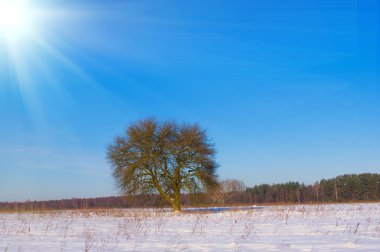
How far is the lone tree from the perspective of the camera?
2995cm

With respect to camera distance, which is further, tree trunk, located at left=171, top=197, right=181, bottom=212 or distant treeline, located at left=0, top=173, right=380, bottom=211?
distant treeline, located at left=0, top=173, right=380, bottom=211

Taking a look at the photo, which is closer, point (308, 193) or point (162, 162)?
point (162, 162)

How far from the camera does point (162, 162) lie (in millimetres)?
30094

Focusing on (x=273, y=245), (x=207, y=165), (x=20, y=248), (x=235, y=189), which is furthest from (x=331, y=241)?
(x=235, y=189)

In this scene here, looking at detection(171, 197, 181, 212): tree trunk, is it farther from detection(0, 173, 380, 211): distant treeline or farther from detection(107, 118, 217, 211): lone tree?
detection(0, 173, 380, 211): distant treeline

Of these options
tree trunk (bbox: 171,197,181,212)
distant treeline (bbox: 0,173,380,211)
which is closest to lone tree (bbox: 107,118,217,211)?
tree trunk (bbox: 171,197,181,212)

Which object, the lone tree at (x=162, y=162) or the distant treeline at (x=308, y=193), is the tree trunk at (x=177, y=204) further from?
the distant treeline at (x=308, y=193)

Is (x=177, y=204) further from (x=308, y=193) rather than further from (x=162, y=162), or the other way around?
(x=308, y=193)

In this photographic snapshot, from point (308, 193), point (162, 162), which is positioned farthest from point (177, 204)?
point (308, 193)

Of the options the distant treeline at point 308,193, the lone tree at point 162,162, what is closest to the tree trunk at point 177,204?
the lone tree at point 162,162

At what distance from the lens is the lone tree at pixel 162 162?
30.0 m

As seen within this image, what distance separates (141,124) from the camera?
103 ft

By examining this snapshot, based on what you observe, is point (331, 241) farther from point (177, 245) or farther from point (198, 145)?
point (198, 145)

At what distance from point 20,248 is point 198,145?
76.5ft
